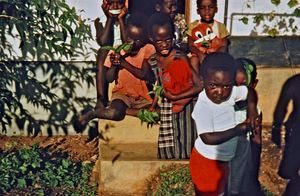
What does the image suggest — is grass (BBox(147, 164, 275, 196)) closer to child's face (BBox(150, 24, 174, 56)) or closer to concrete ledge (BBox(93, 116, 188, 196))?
concrete ledge (BBox(93, 116, 188, 196))

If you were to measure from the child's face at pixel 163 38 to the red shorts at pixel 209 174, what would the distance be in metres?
1.27

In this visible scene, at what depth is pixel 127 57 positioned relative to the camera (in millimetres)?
4121

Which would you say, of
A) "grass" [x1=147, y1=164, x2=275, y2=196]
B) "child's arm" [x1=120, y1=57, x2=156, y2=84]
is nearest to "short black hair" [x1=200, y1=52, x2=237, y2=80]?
"child's arm" [x1=120, y1=57, x2=156, y2=84]

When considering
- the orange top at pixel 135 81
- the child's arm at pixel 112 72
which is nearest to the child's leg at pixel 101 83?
the child's arm at pixel 112 72

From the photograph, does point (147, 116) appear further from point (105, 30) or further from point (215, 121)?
point (105, 30)

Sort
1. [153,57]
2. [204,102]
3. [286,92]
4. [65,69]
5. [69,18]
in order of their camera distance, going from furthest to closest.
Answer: [65,69] < [286,92] < [69,18] < [153,57] < [204,102]

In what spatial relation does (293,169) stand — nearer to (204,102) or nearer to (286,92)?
(286,92)

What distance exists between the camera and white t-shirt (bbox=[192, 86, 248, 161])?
2.98 metres

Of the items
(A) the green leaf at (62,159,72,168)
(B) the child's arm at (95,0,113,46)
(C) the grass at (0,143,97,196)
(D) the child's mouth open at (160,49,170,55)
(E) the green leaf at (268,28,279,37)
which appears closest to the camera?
(D) the child's mouth open at (160,49,170,55)

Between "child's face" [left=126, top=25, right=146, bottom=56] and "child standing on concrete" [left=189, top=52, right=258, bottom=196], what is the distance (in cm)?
120

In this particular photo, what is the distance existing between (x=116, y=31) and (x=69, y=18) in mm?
671

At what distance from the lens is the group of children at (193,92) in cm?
306

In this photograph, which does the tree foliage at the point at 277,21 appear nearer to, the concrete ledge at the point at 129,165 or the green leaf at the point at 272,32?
the green leaf at the point at 272,32

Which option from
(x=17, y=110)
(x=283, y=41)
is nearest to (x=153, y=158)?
(x=17, y=110)
